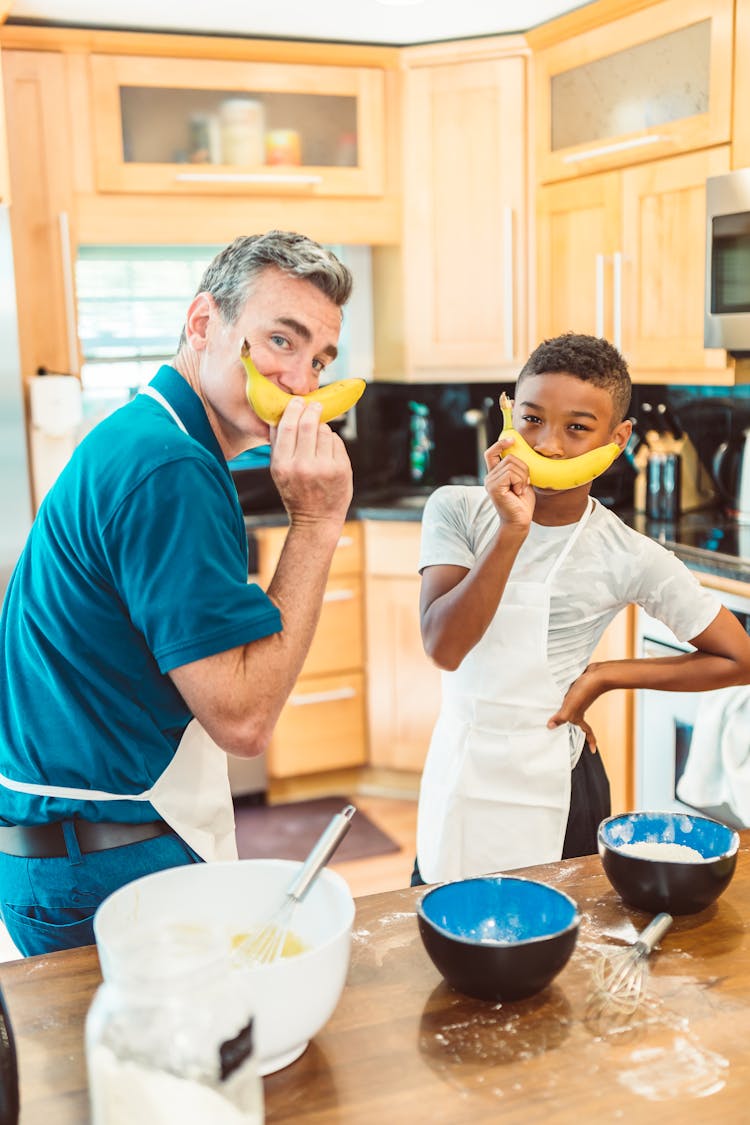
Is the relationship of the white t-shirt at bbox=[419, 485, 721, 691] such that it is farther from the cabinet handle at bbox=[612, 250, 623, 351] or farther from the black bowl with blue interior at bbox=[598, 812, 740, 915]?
the cabinet handle at bbox=[612, 250, 623, 351]

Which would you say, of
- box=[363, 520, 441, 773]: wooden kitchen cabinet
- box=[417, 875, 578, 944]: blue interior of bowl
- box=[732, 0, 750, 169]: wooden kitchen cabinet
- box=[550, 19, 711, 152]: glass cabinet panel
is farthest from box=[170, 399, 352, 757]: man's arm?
box=[363, 520, 441, 773]: wooden kitchen cabinet

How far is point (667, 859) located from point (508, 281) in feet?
9.09

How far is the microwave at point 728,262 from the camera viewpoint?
280cm

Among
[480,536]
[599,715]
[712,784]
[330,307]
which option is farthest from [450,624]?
[599,715]

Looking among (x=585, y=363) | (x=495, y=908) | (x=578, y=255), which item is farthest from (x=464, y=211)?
(x=495, y=908)

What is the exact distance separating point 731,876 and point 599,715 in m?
2.03

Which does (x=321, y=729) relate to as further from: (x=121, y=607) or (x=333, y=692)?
(x=121, y=607)

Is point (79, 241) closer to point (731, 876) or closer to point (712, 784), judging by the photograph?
point (712, 784)

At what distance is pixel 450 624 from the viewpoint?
5.02 feet

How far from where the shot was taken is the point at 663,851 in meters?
1.15

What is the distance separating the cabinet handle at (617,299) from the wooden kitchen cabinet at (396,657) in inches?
32.0

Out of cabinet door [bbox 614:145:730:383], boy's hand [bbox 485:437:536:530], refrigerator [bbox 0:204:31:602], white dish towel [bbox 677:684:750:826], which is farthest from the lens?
refrigerator [bbox 0:204:31:602]

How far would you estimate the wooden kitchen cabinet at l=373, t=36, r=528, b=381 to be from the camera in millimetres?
3549

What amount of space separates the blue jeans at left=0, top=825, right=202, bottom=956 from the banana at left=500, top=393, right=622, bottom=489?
0.64m
